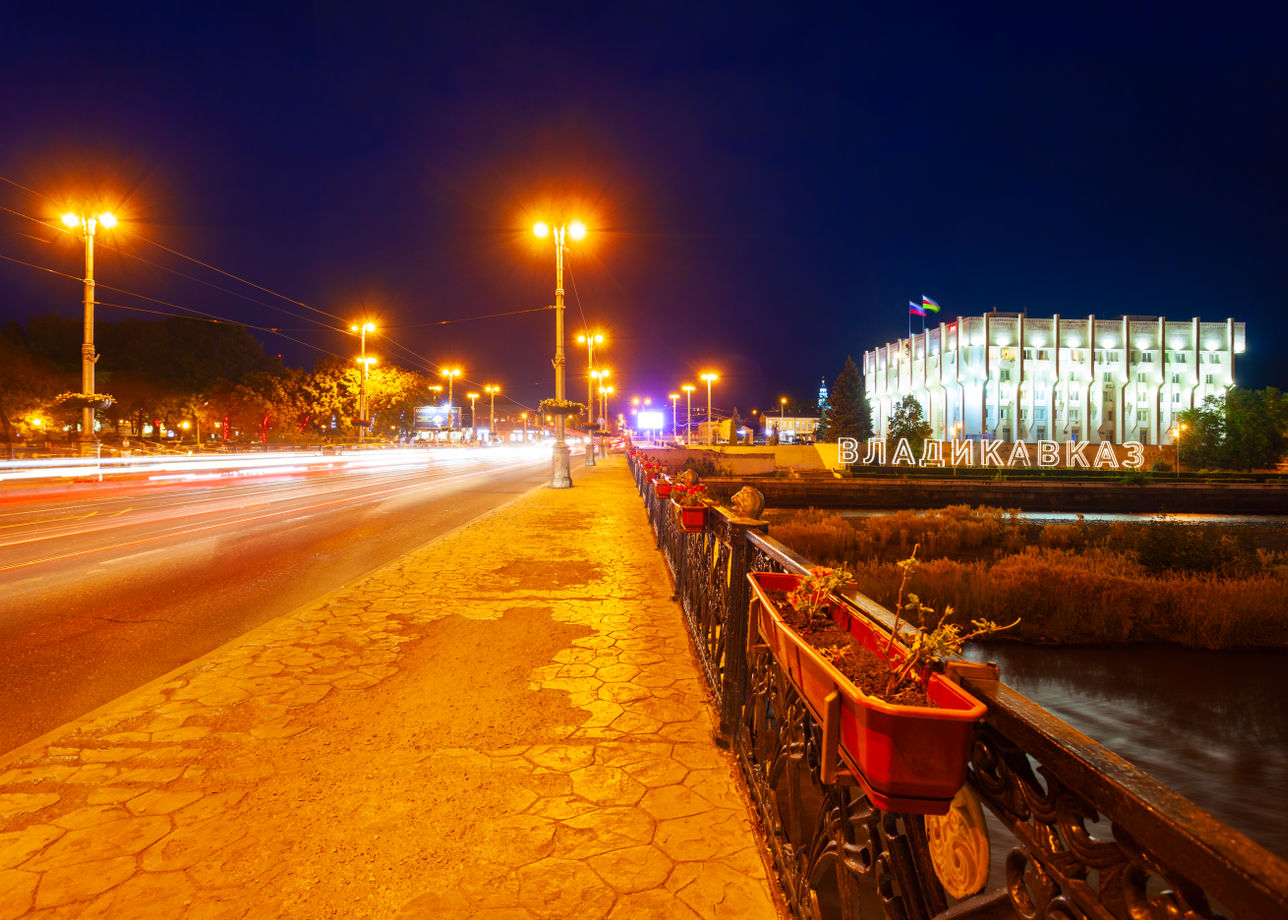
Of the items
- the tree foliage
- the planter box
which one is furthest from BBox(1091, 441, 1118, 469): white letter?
the planter box

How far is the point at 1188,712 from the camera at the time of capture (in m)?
7.73

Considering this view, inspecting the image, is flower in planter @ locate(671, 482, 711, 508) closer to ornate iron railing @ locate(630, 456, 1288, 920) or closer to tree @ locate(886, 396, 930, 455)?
ornate iron railing @ locate(630, 456, 1288, 920)

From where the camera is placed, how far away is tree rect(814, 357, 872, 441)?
78.2 m

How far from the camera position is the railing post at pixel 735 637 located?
3600mm

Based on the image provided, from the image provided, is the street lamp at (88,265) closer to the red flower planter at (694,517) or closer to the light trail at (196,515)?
the light trail at (196,515)

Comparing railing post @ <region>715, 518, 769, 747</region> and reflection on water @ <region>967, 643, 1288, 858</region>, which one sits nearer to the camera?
railing post @ <region>715, 518, 769, 747</region>

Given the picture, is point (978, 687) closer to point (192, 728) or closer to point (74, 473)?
point (192, 728)

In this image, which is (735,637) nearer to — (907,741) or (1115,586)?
(907,741)

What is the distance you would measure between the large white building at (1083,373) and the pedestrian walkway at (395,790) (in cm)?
8115

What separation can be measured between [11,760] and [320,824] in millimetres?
1987

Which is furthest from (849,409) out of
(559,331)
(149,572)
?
(149,572)

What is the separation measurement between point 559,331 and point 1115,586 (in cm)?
1589

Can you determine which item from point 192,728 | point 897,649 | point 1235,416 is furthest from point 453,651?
point 1235,416

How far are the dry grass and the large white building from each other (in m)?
65.4
